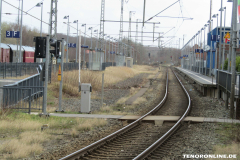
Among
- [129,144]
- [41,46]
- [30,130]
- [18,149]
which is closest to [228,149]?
[129,144]

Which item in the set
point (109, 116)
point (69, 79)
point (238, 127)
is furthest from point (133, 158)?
point (69, 79)

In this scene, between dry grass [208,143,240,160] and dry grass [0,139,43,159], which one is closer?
dry grass [0,139,43,159]

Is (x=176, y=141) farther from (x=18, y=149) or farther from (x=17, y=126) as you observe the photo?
(x=17, y=126)

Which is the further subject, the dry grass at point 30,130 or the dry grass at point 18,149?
the dry grass at point 30,130

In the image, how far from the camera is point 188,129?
1116 centimetres

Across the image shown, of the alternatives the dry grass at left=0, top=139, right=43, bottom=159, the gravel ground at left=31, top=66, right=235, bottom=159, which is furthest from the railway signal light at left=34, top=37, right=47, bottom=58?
the dry grass at left=0, top=139, right=43, bottom=159

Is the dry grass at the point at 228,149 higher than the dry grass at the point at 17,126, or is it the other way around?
the dry grass at the point at 228,149

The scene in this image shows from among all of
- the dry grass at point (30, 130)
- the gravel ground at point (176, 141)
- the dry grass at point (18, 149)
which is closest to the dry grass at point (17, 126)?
the dry grass at point (30, 130)

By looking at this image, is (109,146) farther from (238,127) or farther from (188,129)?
(238,127)

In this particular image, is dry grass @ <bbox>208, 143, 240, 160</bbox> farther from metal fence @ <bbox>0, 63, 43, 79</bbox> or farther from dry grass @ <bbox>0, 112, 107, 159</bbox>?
metal fence @ <bbox>0, 63, 43, 79</bbox>

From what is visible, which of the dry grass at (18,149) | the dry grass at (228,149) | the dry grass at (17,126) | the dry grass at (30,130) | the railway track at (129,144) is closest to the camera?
the dry grass at (18,149)

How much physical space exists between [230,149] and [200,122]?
4.19m

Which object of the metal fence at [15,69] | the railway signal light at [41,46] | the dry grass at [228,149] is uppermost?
the railway signal light at [41,46]

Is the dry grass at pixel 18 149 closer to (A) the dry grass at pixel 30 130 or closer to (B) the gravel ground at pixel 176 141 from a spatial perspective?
(A) the dry grass at pixel 30 130
